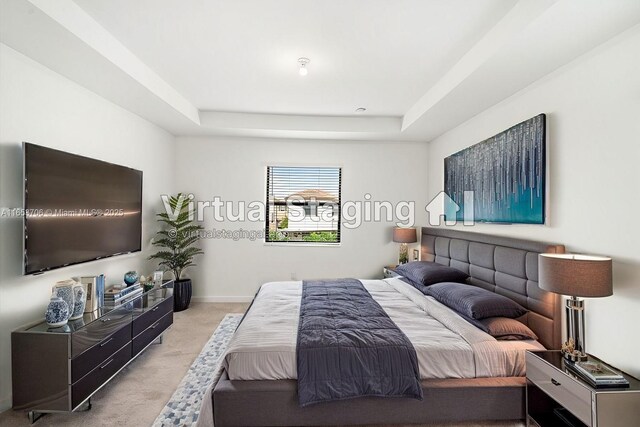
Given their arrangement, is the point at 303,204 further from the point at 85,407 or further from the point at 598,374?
the point at 598,374

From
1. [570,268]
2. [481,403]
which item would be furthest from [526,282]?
[481,403]

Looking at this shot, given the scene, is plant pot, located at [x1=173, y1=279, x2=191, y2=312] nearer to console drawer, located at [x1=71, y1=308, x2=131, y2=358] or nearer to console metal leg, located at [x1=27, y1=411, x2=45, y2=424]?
console drawer, located at [x1=71, y1=308, x2=131, y2=358]

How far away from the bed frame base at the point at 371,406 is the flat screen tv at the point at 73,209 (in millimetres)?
1705

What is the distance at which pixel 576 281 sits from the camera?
69.7 inches

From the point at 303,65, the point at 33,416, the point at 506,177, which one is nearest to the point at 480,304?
the point at 506,177

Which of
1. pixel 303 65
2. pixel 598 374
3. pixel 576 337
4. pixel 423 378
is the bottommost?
pixel 423 378

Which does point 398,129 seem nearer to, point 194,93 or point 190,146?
point 194,93

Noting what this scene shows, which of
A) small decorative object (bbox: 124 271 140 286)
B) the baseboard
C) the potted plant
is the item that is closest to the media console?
small decorative object (bbox: 124 271 140 286)

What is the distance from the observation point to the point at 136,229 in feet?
11.7

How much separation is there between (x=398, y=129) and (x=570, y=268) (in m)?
3.05

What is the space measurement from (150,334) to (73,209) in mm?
1354

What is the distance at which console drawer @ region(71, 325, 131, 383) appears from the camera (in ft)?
6.85

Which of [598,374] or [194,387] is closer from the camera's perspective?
[598,374]

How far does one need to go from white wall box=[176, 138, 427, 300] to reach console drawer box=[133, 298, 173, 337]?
1.41 meters
